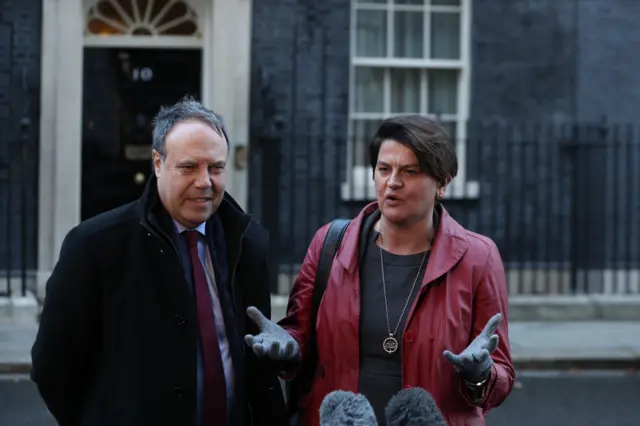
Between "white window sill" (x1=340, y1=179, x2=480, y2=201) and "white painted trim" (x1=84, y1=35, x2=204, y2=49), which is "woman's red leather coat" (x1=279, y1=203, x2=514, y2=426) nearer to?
"white window sill" (x1=340, y1=179, x2=480, y2=201)

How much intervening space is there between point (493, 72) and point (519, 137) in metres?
0.79

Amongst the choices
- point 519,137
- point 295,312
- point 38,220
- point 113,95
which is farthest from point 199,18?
point 295,312

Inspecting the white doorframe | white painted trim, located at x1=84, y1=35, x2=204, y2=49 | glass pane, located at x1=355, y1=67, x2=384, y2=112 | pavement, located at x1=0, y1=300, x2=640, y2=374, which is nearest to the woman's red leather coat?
pavement, located at x1=0, y1=300, x2=640, y2=374

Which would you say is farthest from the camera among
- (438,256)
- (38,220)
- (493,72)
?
(493,72)

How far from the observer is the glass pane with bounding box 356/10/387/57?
1171 cm

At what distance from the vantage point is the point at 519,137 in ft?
38.2

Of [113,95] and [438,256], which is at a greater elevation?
[113,95]

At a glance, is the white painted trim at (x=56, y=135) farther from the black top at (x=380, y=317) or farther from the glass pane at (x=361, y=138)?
the black top at (x=380, y=317)

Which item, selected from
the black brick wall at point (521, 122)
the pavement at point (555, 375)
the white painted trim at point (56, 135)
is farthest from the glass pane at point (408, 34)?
the white painted trim at point (56, 135)

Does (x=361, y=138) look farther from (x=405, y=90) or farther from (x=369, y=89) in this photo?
(x=405, y=90)

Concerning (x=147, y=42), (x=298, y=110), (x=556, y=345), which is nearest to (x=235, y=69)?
(x=298, y=110)

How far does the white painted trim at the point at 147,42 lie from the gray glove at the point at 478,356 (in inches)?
363

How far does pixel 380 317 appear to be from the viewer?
9.79 ft

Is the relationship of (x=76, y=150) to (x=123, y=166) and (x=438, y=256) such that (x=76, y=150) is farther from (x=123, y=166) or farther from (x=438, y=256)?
(x=438, y=256)
